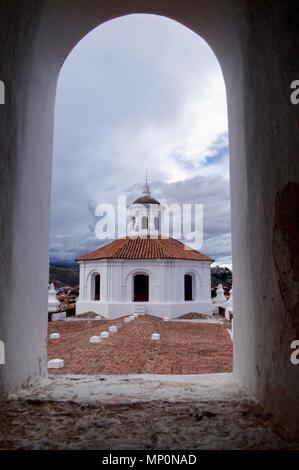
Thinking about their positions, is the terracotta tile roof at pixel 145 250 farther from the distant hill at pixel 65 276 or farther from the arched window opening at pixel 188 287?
the distant hill at pixel 65 276

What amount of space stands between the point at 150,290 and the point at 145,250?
3.15 m

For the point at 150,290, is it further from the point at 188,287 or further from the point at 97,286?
the point at 97,286

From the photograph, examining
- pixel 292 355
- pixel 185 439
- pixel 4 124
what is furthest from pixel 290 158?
pixel 4 124

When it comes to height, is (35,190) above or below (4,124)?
below

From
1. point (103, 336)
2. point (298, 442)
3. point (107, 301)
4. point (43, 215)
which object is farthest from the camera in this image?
point (107, 301)

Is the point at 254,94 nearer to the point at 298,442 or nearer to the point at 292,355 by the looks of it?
the point at 292,355

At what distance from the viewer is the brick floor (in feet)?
29.8

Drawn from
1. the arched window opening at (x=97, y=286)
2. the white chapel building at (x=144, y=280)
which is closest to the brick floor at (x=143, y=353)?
the white chapel building at (x=144, y=280)

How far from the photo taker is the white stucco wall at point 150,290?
25984mm

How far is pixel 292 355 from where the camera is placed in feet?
6.76

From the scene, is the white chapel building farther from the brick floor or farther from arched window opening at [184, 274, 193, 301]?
the brick floor

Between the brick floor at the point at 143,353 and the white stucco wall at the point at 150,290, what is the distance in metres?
9.20

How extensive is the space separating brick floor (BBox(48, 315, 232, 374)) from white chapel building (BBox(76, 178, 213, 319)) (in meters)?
9.30

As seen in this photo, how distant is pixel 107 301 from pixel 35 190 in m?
24.1
